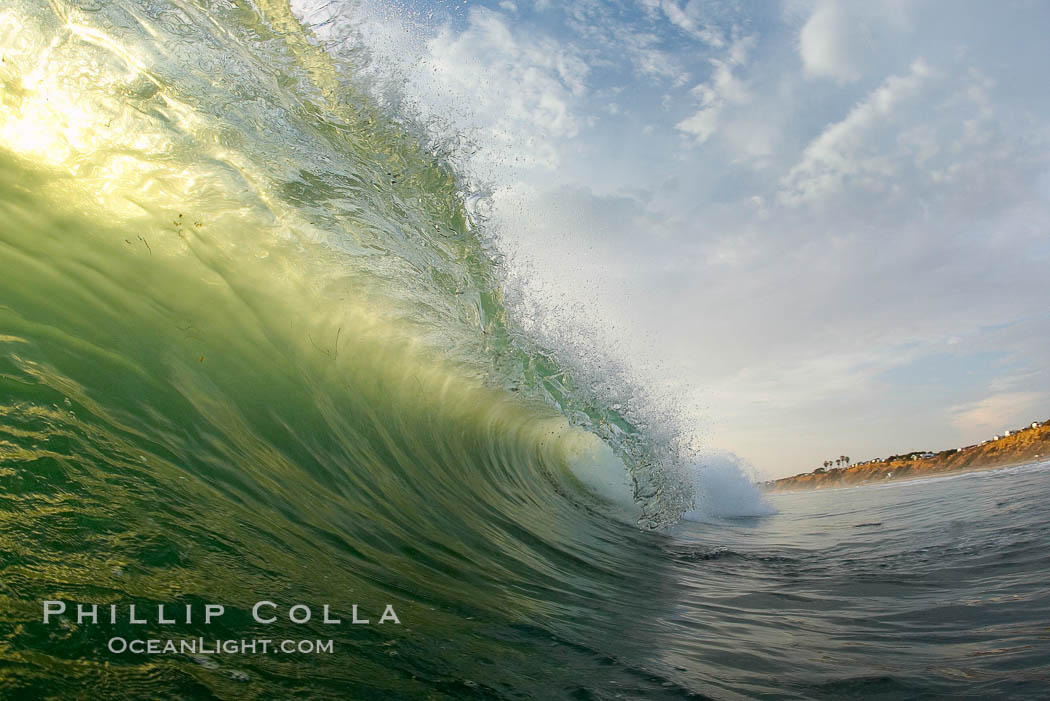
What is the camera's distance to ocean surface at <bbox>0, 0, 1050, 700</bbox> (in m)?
1.84

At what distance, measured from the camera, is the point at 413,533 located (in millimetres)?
3574

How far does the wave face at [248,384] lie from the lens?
6.09 ft

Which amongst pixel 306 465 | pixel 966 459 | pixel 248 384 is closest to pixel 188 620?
pixel 306 465

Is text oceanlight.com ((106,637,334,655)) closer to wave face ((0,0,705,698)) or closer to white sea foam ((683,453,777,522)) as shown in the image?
wave face ((0,0,705,698))

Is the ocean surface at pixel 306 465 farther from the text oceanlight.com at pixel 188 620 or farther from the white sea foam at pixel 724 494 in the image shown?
the white sea foam at pixel 724 494

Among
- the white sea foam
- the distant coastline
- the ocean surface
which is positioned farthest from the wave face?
the distant coastline

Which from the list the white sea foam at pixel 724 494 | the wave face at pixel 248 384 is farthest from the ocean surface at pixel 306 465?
the white sea foam at pixel 724 494

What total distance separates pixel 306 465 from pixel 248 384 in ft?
2.49

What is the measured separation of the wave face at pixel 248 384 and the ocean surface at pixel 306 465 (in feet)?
0.06

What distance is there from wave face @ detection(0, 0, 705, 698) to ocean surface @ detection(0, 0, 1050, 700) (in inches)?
0.7

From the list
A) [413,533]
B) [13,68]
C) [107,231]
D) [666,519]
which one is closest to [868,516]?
[666,519]

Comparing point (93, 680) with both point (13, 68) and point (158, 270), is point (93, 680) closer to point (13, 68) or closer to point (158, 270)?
point (158, 270)

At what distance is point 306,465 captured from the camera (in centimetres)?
371

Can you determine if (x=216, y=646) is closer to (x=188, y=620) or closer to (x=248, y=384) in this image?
(x=188, y=620)
